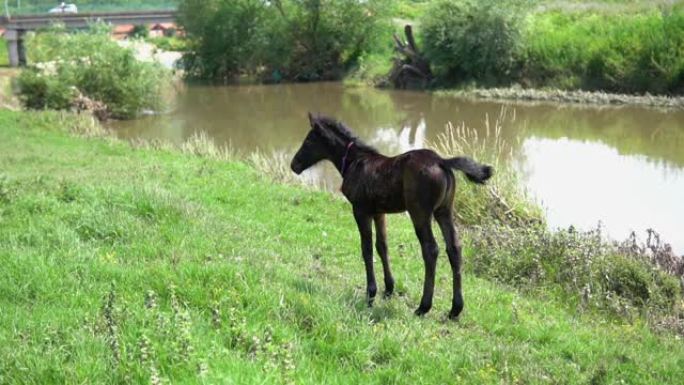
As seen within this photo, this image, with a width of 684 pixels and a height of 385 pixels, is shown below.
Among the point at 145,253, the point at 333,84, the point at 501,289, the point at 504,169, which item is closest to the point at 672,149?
the point at 504,169

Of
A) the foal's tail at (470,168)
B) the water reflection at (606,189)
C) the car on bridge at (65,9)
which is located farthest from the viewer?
the car on bridge at (65,9)

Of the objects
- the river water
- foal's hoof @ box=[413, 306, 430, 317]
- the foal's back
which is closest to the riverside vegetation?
the river water

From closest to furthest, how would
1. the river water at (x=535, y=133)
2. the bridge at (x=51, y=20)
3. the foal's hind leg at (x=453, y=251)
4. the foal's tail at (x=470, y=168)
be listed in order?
the foal's tail at (x=470, y=168)
the foal's hind leg at (x=453, y=251)
the river water at (x=535, y=133)
the bridge at (x=51, y=20)

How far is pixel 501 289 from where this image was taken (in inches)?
342

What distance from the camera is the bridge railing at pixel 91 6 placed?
6103 centimetres

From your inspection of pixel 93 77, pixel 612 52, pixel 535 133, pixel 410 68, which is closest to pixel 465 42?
pixel 410 68

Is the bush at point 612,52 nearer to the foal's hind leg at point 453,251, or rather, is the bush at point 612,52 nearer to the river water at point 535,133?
the river water at point 535,133

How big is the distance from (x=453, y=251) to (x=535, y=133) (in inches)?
822

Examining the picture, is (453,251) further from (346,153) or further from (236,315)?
(236,315)

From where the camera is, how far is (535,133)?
87.7ft

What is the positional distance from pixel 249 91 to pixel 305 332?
40.2 meters

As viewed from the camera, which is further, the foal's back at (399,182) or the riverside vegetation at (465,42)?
the riverside vegetation at (465,42)

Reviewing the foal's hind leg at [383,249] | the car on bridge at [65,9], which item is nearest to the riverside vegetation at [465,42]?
the car on bridge at [65,9]

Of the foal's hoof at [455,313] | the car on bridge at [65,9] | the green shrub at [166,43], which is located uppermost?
the foal's hoof at [455,313]
